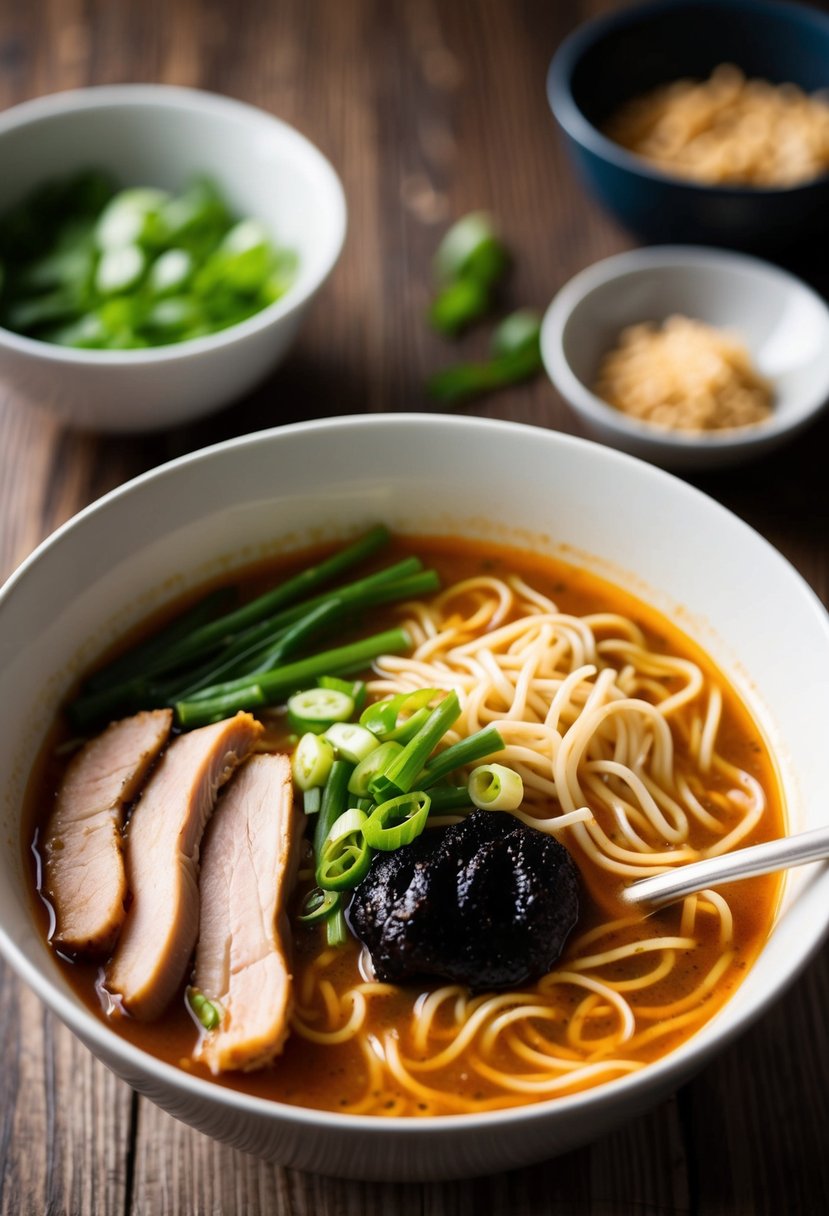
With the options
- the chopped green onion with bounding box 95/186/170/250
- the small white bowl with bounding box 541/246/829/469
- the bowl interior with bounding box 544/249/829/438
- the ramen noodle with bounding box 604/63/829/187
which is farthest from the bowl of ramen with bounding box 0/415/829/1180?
the ramen noodle with bounding box 604/63/829/187

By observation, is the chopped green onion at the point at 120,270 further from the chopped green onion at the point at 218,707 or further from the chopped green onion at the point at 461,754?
the chopped green onion at the point at 461,754

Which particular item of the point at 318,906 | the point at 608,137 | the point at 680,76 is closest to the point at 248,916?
the point at 318,906

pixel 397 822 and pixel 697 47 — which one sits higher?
pixel 397 822

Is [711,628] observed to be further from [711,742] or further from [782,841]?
[782,841]

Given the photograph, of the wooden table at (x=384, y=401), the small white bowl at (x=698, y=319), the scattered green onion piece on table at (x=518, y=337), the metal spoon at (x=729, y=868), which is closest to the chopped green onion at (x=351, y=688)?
the metal spoon at (x=729, y=868)

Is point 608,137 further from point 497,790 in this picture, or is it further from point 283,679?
point 497,790
